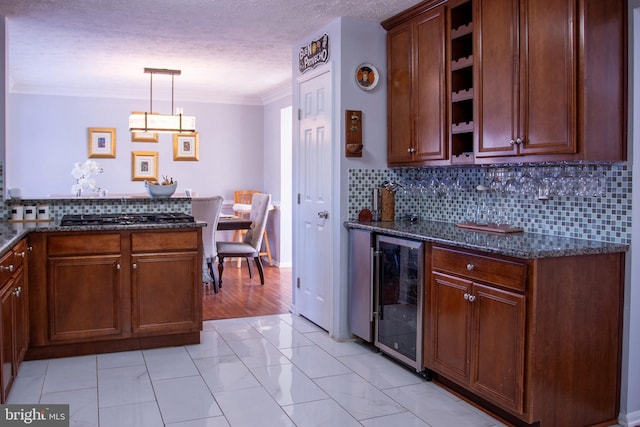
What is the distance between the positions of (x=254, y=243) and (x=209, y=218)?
35.1 inches

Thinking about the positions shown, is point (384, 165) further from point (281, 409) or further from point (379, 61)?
point (281, 409)

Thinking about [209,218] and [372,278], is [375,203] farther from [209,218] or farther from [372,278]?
[209,218]

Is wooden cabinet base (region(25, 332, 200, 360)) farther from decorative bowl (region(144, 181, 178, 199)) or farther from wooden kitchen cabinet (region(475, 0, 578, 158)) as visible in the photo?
wooden kitchen cabinet (region(475, 0, 578, 158))

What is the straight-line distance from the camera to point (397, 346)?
3.45 meters

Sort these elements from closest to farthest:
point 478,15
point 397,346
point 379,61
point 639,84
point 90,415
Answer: point 639,84, point 90,415, point 478,15, point 397,346, point 379,61

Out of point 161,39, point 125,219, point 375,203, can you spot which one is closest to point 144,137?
point 161,39

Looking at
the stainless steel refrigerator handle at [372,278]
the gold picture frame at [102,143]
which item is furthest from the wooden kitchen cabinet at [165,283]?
the gold picture frame at [102,143]

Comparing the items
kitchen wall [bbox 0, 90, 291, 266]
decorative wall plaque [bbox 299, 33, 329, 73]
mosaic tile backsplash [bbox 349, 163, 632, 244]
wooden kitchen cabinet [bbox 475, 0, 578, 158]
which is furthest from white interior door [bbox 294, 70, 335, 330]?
kitchen wall [bbox 0, 90, 291, 266]

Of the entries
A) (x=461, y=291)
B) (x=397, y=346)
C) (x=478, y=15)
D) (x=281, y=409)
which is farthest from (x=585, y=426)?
(x=478, y=15)

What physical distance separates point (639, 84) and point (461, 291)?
4.08 ft

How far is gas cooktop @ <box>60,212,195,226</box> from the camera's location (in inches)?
147

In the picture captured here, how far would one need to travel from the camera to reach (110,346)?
3.74 meters

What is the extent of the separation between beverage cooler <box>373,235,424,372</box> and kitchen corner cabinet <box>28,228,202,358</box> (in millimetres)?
1228

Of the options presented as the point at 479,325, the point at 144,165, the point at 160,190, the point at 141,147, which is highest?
the point at 141,147
